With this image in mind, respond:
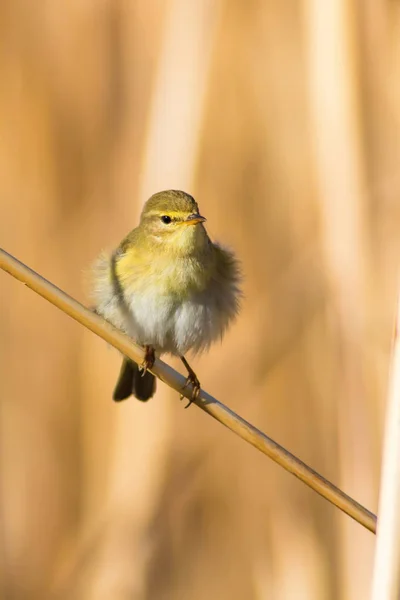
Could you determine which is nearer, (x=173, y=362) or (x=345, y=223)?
(x=345, y=223)

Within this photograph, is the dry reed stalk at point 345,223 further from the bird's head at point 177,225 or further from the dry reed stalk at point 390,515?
the dry reed stalk at point 390,515

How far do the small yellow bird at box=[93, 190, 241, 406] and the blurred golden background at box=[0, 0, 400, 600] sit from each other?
1.05ft

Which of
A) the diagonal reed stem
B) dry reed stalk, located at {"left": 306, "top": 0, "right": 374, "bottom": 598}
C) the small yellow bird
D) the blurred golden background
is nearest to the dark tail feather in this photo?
the blurred golden background

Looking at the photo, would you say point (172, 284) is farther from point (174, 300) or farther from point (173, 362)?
point (173, 362)

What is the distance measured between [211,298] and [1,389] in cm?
137

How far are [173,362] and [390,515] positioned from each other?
6.81 feet

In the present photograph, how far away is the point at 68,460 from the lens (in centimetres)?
354

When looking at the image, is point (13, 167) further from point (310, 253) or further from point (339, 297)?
point (339, 297)

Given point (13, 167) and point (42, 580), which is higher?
point (13, 167)

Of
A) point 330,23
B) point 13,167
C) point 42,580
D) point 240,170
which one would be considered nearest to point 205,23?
point 330,23

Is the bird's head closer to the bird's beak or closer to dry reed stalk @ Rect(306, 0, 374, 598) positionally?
the bird's beak

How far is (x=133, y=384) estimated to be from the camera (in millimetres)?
2920

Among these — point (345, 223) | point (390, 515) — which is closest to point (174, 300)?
point (345, 223)

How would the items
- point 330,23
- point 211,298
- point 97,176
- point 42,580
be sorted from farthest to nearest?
point 97,176
point 42,580
point 211,298
point 330,23
